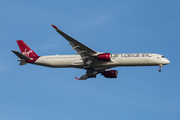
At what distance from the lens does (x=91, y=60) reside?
63938mm

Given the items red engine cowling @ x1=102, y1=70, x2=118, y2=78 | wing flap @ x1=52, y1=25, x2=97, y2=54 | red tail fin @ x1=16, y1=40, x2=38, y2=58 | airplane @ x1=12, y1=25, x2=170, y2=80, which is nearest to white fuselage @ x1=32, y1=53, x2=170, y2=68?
airplane @ x1=12, y1=25, x2=170, y2=80

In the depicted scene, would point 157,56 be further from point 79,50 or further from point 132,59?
point 79,50

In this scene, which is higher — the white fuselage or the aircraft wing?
the aircraft wing

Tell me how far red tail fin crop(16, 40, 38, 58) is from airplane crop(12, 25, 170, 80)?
1532 mm

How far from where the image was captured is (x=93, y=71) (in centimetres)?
6794

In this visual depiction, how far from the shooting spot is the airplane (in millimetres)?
61750

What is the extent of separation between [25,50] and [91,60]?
17.6 m

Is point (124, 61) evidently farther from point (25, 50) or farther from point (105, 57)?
point (25, 50)

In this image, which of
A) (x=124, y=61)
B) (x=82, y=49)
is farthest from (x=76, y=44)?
(x=124, y=61)

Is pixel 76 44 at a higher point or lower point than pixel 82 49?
higher

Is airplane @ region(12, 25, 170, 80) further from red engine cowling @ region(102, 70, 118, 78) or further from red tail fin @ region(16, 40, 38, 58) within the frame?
red tail fin @ region(16, 40, 38, 58)

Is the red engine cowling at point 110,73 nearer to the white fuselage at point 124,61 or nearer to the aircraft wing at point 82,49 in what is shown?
the white fuselage at point 124,61

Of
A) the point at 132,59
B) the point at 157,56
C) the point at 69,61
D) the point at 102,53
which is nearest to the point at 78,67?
the point at 69,61

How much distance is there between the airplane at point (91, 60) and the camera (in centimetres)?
6175
